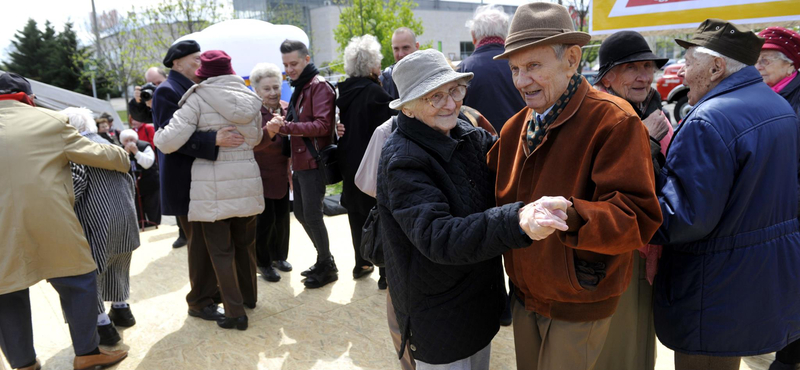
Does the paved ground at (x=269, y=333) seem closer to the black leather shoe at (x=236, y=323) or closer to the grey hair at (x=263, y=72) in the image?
the black leather shoe at (x=236, y=323)

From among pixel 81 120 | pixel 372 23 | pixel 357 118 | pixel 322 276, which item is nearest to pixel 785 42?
pixel 357 118

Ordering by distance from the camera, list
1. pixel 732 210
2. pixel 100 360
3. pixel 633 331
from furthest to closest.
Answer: pixel 100 360
pixel 633 331
pixel 732 210

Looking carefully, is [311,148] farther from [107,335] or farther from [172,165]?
[107,335]

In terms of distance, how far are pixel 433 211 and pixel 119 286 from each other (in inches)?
121

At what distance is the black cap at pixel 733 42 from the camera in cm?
192

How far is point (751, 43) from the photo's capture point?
1.92 meters

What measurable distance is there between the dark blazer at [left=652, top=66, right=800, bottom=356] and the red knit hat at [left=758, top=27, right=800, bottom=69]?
1488mm

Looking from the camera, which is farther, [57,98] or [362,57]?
[57,98]

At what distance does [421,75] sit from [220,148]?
202 centimetres

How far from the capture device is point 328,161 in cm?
418

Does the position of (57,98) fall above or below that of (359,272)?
above

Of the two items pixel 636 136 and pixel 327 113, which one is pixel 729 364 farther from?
pixel 327 113

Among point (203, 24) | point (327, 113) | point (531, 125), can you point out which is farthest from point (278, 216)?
point (203, 24)

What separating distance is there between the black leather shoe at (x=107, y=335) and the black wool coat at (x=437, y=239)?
258 cm
